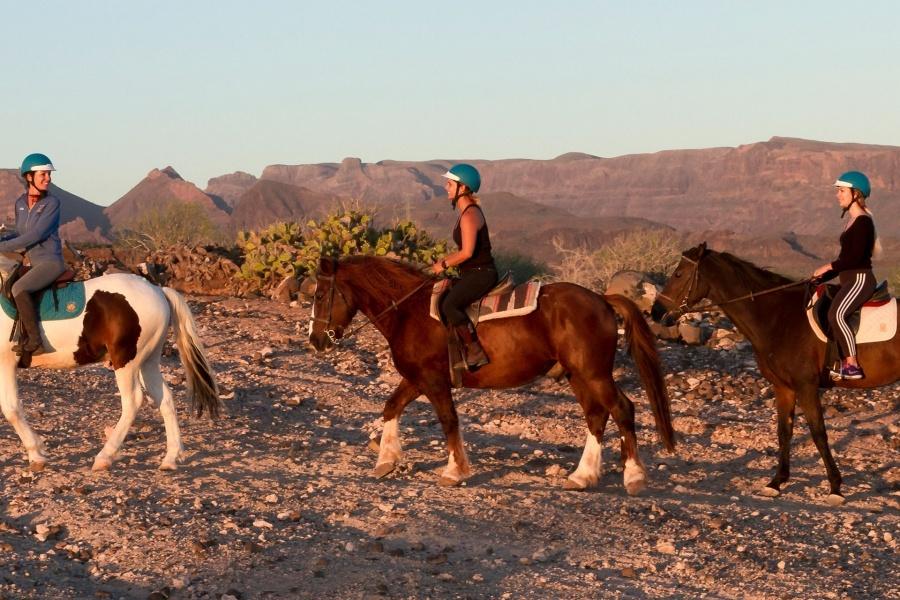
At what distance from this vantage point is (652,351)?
1069 centimetres

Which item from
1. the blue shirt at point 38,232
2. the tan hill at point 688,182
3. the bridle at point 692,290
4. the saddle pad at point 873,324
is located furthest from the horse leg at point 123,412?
the tan hill at point 688,182

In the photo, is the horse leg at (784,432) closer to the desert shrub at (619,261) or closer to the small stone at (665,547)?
the small stone at (665,547)

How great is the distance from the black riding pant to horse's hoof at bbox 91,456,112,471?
332cm

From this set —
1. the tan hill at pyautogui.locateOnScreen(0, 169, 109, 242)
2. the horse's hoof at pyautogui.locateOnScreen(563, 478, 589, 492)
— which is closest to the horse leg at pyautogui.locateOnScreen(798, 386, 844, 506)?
the horse's hoof at pyautogui.locateOnScreen(563, 478, 589, 492)

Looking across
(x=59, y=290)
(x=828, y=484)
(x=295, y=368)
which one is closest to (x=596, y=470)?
(x=828, y=484)

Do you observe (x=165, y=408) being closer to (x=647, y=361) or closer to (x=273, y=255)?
(x=647, y=361)

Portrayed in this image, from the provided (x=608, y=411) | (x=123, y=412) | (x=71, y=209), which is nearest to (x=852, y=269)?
(x=608, y=411)

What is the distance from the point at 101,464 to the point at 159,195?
12194 cm

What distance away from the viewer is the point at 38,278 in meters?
10.3

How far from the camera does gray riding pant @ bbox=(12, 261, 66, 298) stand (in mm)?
10273

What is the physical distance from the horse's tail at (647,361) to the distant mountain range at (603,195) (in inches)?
2548

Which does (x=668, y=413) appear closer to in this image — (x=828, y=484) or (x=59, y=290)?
(x=828, y=484)

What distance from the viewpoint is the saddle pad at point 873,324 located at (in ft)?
34.8

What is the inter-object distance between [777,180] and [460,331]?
138 m
